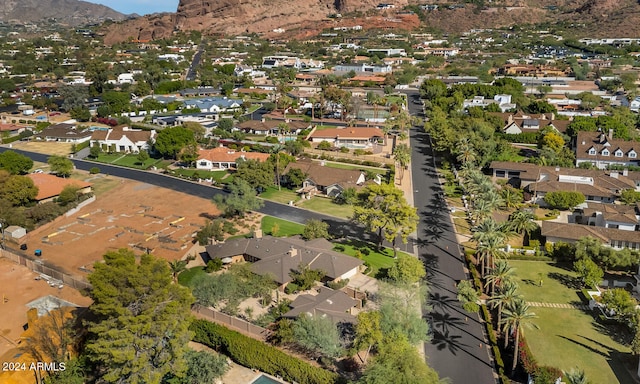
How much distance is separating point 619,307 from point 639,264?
807 centimetres

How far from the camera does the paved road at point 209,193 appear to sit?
51375 millimetres

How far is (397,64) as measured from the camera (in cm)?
16488

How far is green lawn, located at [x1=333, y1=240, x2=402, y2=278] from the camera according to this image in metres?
43.5

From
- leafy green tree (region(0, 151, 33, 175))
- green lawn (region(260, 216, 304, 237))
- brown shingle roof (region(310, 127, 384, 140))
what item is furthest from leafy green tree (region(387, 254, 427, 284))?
leafy green tree (region(0, 151, 33, 175))

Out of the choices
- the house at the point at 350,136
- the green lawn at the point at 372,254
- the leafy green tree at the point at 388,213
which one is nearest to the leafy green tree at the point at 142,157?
the house at the point at 350,136

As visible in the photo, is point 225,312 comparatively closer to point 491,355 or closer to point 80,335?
point 80,335

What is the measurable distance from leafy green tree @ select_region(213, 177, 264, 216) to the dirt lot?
3211mm

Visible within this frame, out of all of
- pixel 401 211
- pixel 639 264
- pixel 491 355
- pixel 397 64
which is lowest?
pixel 491 355

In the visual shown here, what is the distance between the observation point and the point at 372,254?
→ 152ft

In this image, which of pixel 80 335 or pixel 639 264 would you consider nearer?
pixel 80 335

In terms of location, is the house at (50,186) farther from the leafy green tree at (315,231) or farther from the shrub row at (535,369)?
the shrub row at (535,369)

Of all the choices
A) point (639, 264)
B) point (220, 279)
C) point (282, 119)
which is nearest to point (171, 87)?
point (282, 119)

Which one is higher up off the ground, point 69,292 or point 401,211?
point 401,211

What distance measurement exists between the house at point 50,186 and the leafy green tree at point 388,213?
124ft
